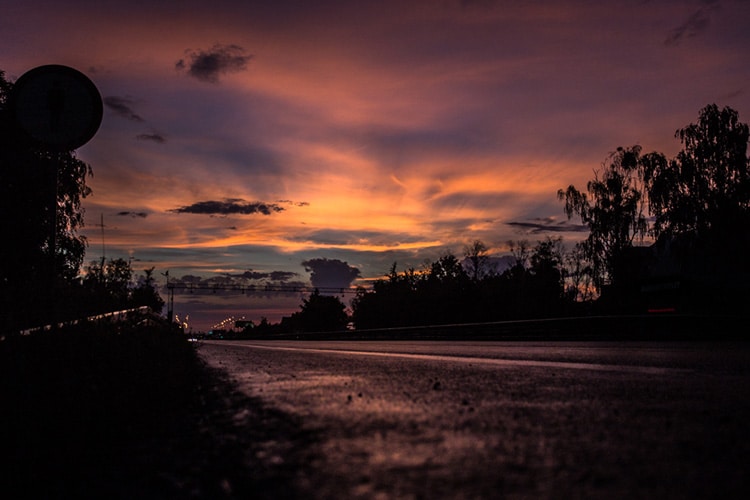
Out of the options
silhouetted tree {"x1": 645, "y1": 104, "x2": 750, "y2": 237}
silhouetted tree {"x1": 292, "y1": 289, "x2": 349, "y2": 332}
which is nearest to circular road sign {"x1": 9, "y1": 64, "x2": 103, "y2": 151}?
silhouetted tree {"x1": 645, "y1": 104, "x2": 750, "y2": 237}

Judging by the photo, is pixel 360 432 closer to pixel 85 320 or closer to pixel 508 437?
pixel 508 437

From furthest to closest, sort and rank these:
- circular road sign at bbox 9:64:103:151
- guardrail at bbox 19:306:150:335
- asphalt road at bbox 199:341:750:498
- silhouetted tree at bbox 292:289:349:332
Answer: silhouetted tree at bbox 292:289:349:332, circular road sign at bbox 9:64:103:151, guardrail at bbox 19:306:150:335, asphalt road at bbox 199:341:750:498

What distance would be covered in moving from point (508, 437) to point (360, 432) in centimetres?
71

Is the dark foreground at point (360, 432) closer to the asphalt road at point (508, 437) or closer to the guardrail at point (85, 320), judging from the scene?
the asphalt road at point (508, 437)

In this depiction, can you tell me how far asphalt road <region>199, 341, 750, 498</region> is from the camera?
7.03 feet

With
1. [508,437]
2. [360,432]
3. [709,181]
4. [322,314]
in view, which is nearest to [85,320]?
[360,432]

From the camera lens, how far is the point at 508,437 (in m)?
2.93

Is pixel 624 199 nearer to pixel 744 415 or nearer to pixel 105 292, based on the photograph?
pixel 105 292

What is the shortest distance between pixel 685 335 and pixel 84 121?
16.2 meters

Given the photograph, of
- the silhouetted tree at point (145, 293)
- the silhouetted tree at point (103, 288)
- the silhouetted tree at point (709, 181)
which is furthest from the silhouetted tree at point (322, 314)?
the silhouetted tree at point (103, 288)

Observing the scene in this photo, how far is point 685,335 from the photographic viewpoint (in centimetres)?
1798

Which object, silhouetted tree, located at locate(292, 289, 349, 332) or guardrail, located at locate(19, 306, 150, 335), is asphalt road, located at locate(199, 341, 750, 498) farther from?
silhouetted tree, located at locate(292, 289, 349, 332)

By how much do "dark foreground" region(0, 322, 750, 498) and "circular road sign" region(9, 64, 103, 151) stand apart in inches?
Answer: 122

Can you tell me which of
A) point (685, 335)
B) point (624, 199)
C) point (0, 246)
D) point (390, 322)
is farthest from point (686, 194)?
point (390, 322)
